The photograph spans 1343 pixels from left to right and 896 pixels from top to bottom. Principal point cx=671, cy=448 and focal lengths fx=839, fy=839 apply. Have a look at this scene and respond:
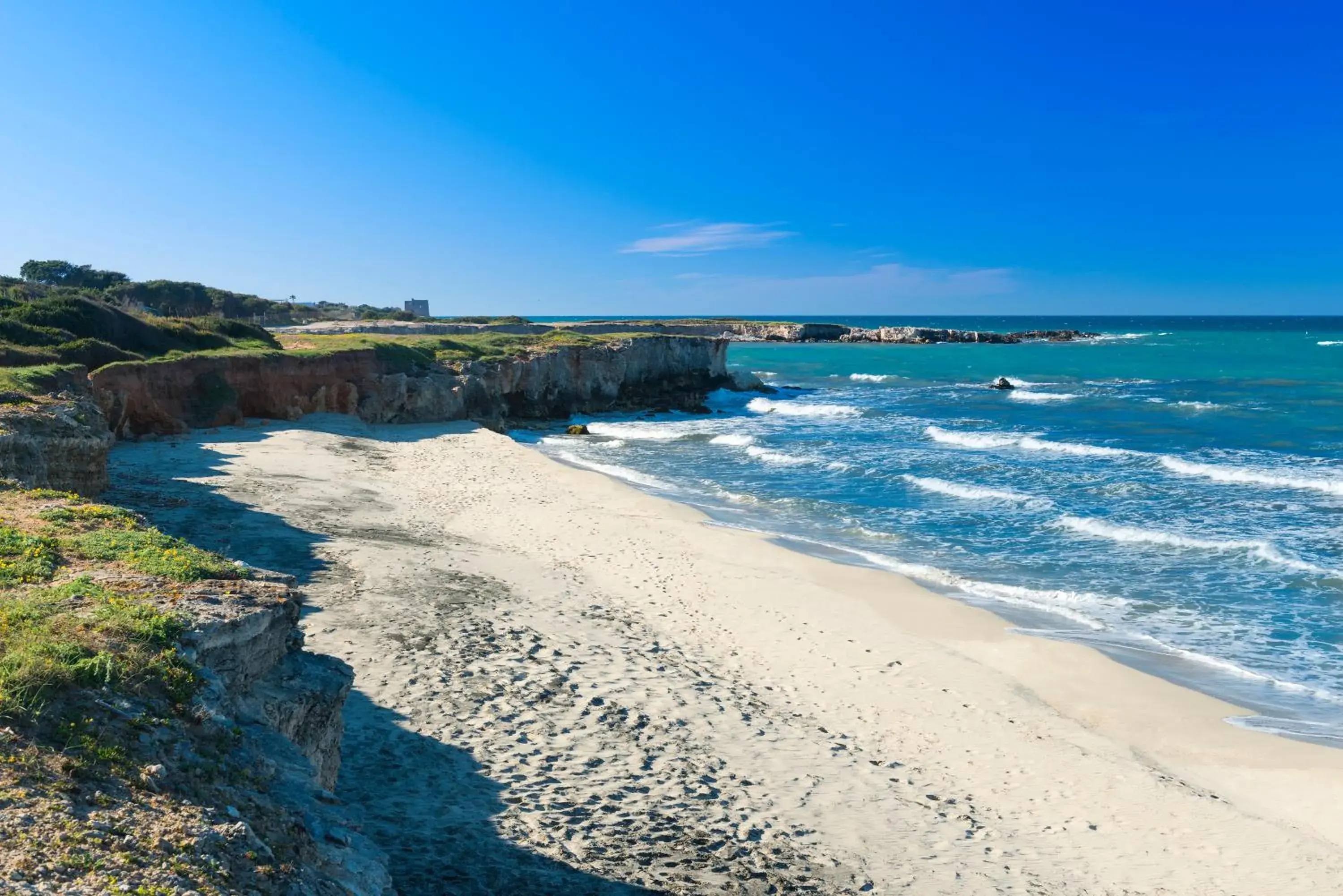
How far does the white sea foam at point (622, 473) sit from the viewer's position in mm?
27578

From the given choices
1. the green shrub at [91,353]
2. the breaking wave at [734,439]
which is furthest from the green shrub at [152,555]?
the breaking wave at [734,439]

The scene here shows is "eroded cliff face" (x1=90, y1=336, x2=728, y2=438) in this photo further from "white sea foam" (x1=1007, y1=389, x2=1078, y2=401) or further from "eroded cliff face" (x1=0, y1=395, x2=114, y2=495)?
"white sea foam" (x1=1007, y1=389, x2=1078, y2=401)

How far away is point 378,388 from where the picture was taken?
115ft

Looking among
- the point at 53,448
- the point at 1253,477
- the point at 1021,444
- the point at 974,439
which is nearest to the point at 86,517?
the point at 53,448

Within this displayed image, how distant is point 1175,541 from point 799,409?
32005mm

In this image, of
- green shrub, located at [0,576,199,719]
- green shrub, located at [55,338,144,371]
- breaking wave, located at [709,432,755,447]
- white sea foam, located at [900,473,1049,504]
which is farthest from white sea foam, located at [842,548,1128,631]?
green shrub, located at [55,338,144,371]

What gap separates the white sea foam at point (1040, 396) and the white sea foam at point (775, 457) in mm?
26839

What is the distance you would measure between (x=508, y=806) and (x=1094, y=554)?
16209mm

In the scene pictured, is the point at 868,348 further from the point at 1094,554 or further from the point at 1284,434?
the point at 1094,554

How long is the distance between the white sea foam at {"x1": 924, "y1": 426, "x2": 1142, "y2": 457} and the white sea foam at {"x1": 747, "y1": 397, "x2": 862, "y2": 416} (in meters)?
8.83

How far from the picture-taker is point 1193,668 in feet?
43.0

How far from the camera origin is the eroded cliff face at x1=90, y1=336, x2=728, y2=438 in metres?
26.6

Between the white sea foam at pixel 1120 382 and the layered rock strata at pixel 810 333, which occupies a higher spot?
the layered rock strata at pixel 810 333

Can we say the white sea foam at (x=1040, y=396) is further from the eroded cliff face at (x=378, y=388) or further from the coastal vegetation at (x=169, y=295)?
the coastal vegetation at (x=169, y=295)
